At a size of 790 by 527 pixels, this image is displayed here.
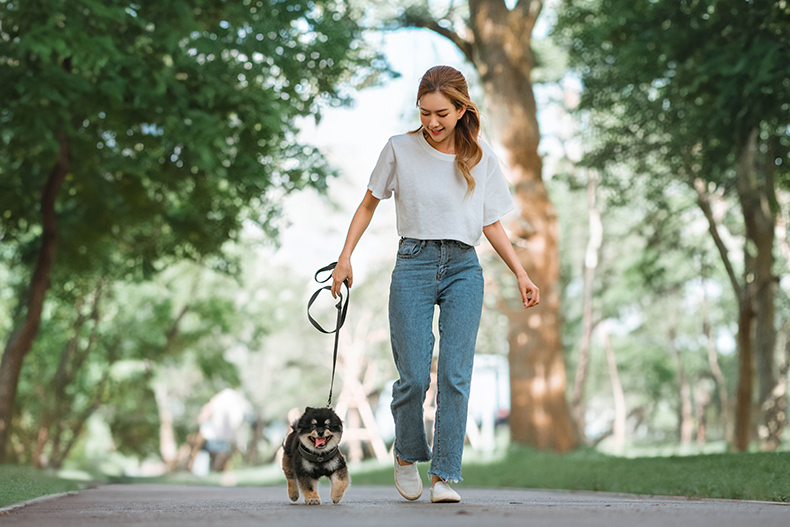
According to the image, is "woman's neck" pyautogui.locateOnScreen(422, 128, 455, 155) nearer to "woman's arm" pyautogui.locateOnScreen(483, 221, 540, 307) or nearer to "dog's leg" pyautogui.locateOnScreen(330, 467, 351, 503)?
"woman's arm" pyautogui.locateOnScreen(483, 221, 540, 307)

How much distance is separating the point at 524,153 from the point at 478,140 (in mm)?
10904

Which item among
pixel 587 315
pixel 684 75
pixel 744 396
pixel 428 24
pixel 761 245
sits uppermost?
pixel 428 24

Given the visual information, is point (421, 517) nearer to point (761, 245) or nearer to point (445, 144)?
point (445, 144)

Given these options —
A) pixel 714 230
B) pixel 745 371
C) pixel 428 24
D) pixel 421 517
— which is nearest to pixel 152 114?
pixel 428 24

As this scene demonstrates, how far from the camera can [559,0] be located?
19594mm

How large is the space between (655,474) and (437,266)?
478 centimetres

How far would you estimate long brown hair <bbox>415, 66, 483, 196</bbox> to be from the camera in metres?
4.90

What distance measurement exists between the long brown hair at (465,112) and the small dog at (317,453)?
1.50 m

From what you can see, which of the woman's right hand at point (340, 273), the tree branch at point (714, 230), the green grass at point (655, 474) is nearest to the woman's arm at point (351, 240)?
the woman's right hand at point (340, 273)

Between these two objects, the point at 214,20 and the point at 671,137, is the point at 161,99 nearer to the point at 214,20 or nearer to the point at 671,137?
the point at 214,20

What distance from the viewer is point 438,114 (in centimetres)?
492

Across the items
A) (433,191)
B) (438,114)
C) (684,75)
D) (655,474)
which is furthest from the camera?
(684,75)

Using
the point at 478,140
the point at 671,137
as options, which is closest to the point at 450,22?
the point at 671,137

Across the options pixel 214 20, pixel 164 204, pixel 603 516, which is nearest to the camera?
pixel 603 516
